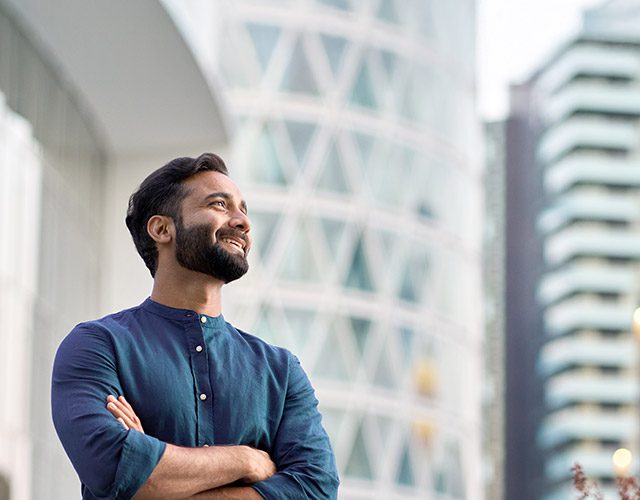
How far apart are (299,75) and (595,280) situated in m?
71.6

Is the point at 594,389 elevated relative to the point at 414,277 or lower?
elevated

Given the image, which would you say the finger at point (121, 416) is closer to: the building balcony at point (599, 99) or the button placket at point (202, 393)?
the button placket at point (202, 393)

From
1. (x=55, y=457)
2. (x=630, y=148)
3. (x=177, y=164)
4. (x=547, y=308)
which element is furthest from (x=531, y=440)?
(x=177, y=164)

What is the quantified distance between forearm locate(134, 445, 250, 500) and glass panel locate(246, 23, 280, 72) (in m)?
47.8

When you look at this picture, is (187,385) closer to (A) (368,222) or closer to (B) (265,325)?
(B) (265,325)

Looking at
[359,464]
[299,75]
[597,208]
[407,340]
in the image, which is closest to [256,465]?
[359,464]

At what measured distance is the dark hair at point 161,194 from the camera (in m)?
4.41

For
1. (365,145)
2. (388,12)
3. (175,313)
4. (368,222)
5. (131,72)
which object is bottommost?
(175,313)

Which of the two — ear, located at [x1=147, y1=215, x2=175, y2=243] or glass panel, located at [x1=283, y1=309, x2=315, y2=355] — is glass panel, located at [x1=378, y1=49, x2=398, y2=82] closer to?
glass panel, located at [x1=283, y1=309, x2=315, y2=355]

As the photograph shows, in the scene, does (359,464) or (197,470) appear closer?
(197,470)

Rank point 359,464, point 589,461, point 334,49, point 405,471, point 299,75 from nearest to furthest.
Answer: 1. point 359,464
2. point 405,471
3. point 299,75
4. point 334,49
5. point 589,461

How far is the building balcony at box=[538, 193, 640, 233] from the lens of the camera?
121688mm

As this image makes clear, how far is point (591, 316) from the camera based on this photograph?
120m

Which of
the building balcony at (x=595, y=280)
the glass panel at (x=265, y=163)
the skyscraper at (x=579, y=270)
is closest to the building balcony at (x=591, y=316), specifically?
the skyscraper at (x=579, y=270)
